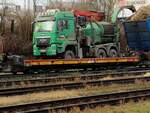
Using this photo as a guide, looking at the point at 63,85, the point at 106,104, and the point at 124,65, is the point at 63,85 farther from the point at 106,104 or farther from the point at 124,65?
the point at 124,65

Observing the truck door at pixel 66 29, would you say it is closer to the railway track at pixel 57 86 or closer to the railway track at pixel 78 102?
the railway track at pixel 57 86

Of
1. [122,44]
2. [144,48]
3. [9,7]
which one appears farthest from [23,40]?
[144,48]

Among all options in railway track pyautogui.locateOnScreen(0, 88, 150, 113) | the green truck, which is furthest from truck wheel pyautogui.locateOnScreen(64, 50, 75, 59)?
railway track pyautogui.locateOnScreen(0, 88, 150, 113)

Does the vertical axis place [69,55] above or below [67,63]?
above

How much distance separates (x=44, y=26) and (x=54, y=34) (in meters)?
0.92

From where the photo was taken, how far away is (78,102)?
13125 millimetres

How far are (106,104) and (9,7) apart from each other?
3289cm

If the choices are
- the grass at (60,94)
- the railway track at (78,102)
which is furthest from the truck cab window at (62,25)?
the railway track at (78,102)

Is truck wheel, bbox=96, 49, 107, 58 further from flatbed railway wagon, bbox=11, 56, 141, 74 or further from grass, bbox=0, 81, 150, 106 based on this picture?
grass, bbox=0, 81, 150, 106

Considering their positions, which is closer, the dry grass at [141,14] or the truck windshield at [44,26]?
the truck windshield at [44,26]

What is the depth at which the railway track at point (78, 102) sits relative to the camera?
1170cm

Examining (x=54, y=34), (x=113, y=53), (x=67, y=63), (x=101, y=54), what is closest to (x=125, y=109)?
(x=67, y=63)

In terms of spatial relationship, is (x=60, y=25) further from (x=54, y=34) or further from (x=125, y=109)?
(x=125, y=109)

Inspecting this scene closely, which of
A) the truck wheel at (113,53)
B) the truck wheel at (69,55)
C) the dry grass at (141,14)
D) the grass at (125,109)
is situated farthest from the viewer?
the dry grass at (141,14)
